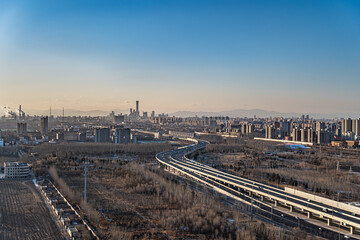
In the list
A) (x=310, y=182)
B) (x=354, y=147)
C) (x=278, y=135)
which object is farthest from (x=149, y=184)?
(x=278, y=135)

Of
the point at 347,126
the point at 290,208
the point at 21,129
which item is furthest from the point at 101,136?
the point at 347,126

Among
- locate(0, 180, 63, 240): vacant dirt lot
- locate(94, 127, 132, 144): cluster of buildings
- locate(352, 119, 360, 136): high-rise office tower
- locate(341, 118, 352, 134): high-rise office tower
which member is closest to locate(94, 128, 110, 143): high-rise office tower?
locate(94, 127, 132, 144): cluster of buildings

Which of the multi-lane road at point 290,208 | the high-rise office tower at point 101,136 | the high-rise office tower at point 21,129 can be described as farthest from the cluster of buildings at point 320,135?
the high-rise office tower at point 21,129

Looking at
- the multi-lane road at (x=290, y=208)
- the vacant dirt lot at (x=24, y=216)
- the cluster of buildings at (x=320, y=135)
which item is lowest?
the vacant dirt lot at (x=24, y=216)

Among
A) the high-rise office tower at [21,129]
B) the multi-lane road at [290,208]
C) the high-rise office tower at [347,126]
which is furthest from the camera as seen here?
the high-rise office tower at [347,126]

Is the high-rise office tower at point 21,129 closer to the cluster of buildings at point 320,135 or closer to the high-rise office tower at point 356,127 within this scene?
the cluster of buildings at point 320,135

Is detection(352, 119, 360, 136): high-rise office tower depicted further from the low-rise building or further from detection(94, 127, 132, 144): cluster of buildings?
the low-rise building

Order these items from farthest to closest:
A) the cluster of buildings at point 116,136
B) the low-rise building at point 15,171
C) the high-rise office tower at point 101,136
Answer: the high-rise office tower at point 101,136 < the cluster of buildings at point 116,136 < the low-rise building at point 15,171

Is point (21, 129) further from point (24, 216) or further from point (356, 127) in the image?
point (356, 127)
